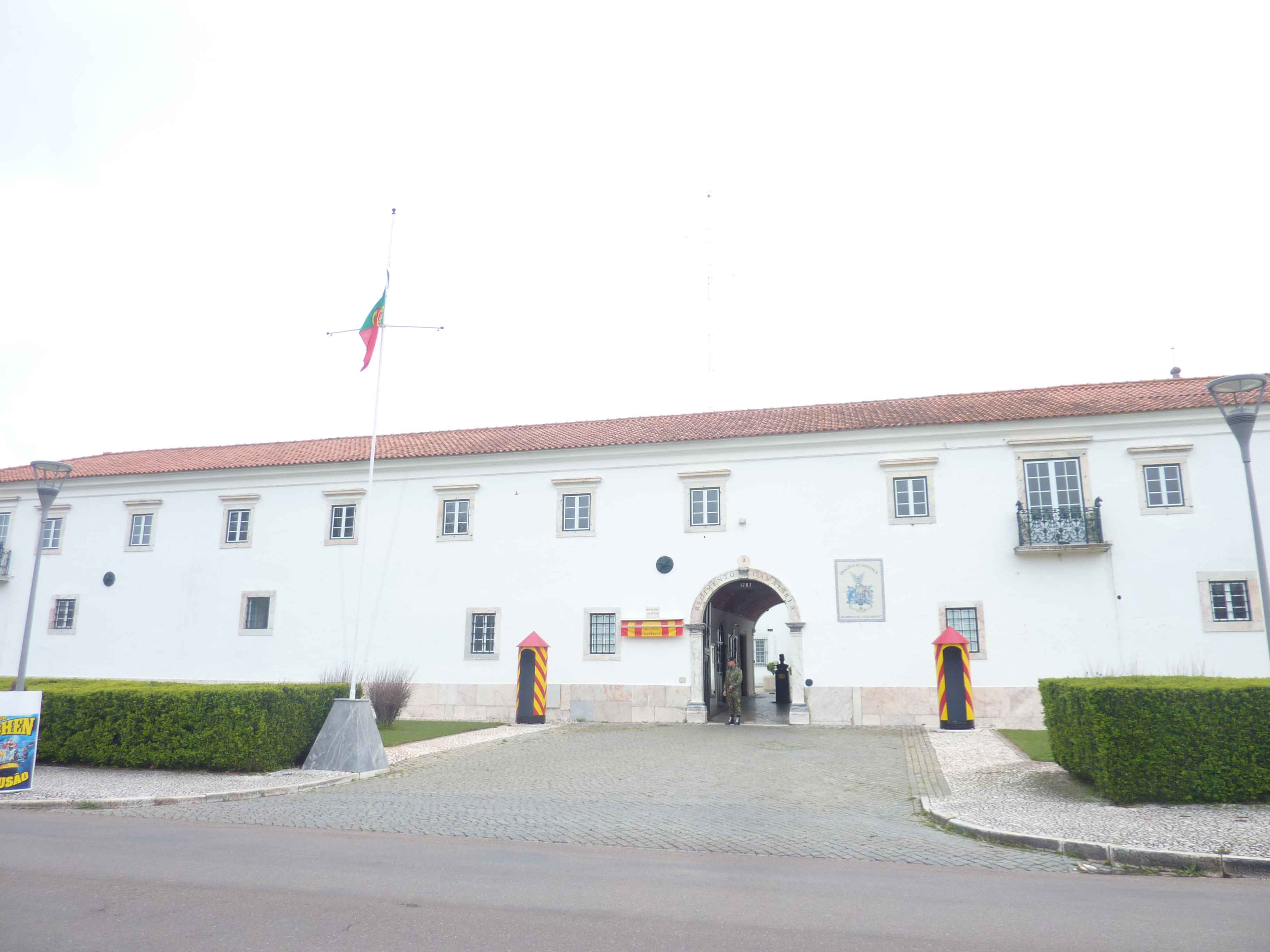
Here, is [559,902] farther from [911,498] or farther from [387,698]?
[911,498]

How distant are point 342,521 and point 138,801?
589 inches

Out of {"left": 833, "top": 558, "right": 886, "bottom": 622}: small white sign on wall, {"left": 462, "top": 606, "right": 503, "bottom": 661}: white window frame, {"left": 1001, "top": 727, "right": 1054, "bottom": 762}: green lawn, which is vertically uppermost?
{"left": 833, "top": 558, "right": 886, "bottom": 622}: small white sign on wall

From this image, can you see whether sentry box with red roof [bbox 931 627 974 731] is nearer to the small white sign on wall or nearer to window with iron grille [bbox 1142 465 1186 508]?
the small white sign on wall

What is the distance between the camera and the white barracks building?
63.5 feet

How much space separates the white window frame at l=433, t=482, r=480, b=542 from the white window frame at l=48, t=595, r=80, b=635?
11850 mm

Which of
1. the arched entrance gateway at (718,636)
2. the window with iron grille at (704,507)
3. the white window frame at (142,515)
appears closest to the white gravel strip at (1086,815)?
the arched entrance gateway at (718,636)

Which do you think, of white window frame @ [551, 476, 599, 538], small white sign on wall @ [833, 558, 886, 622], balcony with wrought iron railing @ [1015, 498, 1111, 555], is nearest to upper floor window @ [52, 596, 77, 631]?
white window frame @ [551, 476, 599, 538]

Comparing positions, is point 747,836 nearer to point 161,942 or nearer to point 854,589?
point 161,942

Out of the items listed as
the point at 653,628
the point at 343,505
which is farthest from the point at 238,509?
the point at 653,628

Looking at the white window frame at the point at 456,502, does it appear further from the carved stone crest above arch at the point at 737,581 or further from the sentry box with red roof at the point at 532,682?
the carved stone crest above arch at the point at 737,581

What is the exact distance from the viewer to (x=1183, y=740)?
9234 millimetres

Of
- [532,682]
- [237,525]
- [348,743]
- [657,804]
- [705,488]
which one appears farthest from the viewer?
[237,525]

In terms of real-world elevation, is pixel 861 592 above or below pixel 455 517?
below

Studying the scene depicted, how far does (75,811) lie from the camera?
33.1 feet
